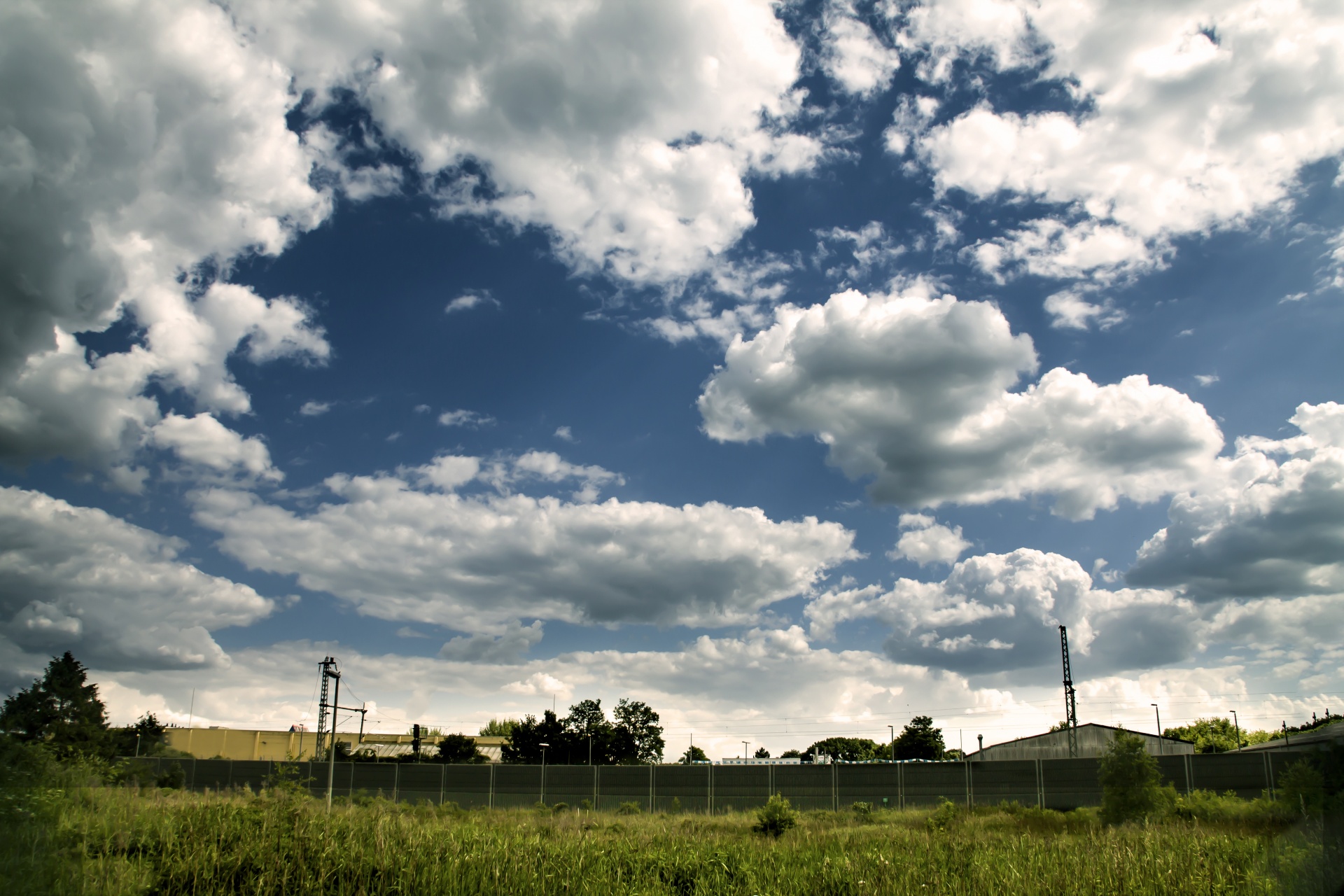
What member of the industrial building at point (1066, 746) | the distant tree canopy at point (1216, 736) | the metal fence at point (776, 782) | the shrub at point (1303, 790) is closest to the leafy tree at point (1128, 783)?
the shrub at point (1303, 790)

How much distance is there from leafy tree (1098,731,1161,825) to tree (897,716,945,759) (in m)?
81.5

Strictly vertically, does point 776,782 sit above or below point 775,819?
below

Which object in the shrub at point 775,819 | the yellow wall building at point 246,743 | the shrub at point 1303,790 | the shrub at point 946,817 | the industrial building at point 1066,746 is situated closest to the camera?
the shrub at point 1303,790

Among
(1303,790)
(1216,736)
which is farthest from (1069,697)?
(1216,736)

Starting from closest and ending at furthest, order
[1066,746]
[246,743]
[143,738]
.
Result: 1. [1066,746]
2. [143,738]
3. [246,743]

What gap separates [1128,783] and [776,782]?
21782mm

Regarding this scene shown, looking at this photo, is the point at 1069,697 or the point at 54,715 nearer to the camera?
the point at 54,715

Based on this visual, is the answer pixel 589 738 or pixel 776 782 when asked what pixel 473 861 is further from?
pixel 589 738

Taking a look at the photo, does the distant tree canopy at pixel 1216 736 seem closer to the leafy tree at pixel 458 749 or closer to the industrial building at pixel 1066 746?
the industrial building at pixel 1066 746

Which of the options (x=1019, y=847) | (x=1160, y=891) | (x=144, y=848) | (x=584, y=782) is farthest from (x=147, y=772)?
(x=1160, y=891)

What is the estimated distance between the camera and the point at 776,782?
44.1m

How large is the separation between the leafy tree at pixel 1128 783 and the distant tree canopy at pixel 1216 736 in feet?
332

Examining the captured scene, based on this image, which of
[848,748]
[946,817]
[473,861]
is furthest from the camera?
[848,748]

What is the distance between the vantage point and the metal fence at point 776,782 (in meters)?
37.3
